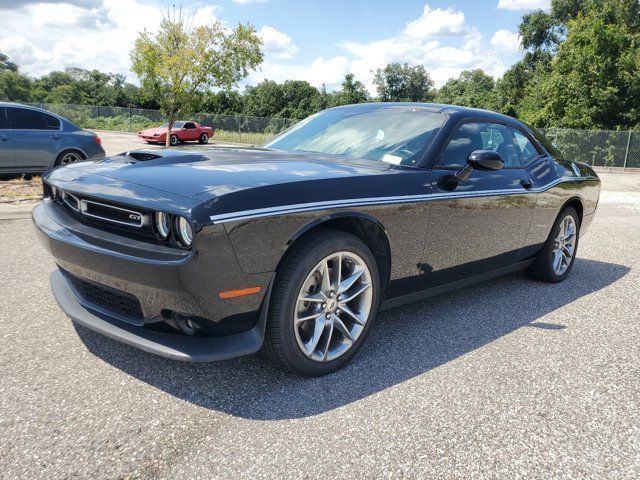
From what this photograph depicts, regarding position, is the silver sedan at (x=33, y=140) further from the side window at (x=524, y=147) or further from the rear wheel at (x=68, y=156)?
the side window at (x=524, y=147)

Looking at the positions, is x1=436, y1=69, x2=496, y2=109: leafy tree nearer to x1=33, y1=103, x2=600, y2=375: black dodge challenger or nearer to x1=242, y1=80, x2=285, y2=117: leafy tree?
x1=242, y1=80, x2=285, y2=117: leafy tree

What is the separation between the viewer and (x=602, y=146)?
2411 cm

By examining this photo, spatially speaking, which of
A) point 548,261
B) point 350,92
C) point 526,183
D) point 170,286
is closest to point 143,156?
point 170,286

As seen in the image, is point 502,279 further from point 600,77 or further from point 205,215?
point 600,77

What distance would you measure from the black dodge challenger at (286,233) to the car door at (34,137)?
21.7 feet

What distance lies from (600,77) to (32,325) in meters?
30.5

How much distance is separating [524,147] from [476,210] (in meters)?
1.25

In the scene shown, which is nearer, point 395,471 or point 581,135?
point 395,471

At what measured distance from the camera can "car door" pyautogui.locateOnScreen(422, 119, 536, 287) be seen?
3.16m

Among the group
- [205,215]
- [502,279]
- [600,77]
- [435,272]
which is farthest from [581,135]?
[205,215]

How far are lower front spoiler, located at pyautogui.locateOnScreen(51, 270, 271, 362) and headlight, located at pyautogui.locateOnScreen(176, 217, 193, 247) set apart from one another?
430 millimetres

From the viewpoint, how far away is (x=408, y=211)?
2918 millimetres

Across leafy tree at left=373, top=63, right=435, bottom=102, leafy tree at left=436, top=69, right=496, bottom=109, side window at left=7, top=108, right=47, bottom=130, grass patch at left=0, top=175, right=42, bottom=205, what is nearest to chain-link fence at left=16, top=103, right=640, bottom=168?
side window at left=7, top=108, right=47, bottom=130

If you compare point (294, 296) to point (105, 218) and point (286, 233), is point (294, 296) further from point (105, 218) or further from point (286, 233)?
point (105, 218)
